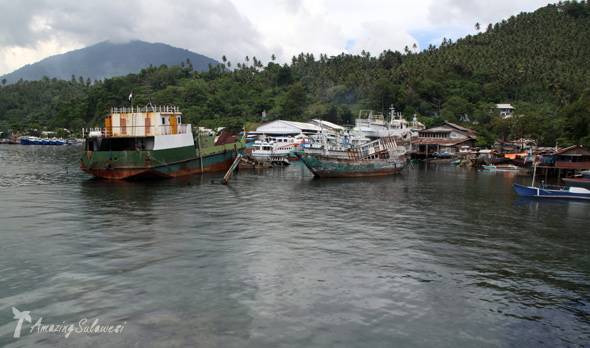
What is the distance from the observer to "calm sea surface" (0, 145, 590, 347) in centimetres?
1040

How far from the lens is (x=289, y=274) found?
14.2m

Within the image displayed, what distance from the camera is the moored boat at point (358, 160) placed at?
44438 millimetres

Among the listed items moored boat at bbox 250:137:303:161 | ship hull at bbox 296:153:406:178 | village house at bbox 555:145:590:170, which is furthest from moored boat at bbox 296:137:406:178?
village house at bbox 555:145:590:170

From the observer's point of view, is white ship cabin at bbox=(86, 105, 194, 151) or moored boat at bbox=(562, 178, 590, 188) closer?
→ white ship cabin at bbox=(86, 105, 194, 151)

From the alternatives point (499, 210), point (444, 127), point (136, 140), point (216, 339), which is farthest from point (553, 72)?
point (216, 339)

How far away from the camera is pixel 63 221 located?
21578 millimetres

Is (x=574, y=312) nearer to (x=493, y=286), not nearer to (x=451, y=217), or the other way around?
(x=493, y=286)

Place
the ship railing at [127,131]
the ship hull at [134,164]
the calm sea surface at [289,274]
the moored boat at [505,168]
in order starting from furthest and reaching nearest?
1. the moored boat at [505,168]
2. the ship railing at [127,131]
3. the ship hull at [134,164]
4. the calm sea surface at [289,274]

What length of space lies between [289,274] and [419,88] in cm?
10326

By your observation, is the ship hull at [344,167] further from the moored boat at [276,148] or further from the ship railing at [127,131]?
the moored boat at [276,148]

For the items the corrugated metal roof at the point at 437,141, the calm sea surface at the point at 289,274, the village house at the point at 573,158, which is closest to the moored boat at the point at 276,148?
the corrugated metal roof at the point at 437,141

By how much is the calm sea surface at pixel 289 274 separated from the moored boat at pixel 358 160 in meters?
16.5

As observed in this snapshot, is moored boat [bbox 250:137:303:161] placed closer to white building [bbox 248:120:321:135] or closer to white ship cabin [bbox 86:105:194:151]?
white building [bbox 248:120:321:135]

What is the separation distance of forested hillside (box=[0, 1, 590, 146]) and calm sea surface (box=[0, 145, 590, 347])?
190 ft
